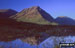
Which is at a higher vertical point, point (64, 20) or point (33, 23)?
point (64, 20)

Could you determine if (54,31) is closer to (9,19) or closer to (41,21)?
(41,21)

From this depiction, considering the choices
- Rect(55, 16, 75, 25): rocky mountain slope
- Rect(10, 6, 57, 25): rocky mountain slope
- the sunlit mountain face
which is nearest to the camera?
the sunlit mountain face

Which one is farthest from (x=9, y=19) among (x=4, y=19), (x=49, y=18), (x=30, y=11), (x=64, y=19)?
(x=64, y=19)

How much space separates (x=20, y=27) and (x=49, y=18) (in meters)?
2.63

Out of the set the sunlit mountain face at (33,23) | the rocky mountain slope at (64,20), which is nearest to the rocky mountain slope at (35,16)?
the sunlit mountain face at (33,23)

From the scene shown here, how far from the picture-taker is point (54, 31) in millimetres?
17797

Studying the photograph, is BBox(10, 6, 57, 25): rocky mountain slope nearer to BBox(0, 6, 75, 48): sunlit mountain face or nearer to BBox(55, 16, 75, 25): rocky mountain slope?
BBox(0, 6, 75, 48): sunlit mountain face

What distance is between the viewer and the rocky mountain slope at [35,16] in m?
17.9

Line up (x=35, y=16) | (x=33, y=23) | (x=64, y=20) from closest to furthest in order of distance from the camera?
Result: (x=35, y=16) < (x=64, y=20) < (x=33, y=23)

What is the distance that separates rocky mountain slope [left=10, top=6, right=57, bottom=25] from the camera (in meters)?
17.9

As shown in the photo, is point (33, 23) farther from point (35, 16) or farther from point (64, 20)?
point (64, 20)

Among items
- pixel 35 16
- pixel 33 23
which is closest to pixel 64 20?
pixel 35 16

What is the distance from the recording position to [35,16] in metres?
18.2

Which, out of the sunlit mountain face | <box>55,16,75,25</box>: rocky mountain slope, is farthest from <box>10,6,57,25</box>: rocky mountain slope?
<box>55,16,75,25</box>: rocky mountain slope
